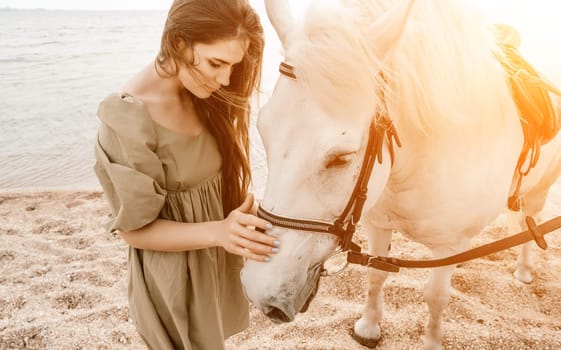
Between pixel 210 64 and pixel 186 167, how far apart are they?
41 cm

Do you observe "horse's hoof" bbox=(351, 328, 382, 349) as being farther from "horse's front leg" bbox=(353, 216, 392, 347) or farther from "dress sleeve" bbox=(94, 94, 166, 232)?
"dress sleeve" bbox=(94, 94, 166, 232)

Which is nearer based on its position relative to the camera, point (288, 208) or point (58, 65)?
point (288, 208)

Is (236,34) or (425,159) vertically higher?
(236,34)

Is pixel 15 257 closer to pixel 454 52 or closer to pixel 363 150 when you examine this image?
pixel 363 150

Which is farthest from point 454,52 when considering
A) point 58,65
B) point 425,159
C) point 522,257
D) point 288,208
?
point 58,65

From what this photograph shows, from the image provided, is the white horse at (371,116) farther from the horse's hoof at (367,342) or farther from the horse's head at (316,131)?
the horse's hoof at (367,342)

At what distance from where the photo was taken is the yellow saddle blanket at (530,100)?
1674 mm

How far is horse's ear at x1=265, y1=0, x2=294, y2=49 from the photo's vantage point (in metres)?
1.39

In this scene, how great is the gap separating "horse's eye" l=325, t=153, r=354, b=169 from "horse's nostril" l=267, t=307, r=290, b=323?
21.2 inches

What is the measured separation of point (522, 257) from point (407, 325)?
118 centimetres

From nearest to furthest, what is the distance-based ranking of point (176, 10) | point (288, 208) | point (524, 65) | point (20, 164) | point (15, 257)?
1. point (288, 208)
2. point (176, 10)
3. point (524, 65)
4. point (15, 257)
5. point (20, 164)

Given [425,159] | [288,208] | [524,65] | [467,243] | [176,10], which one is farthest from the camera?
[467,243]

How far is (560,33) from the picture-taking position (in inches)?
100

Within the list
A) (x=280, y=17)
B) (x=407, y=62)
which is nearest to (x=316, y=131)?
(x=407, y=62)
